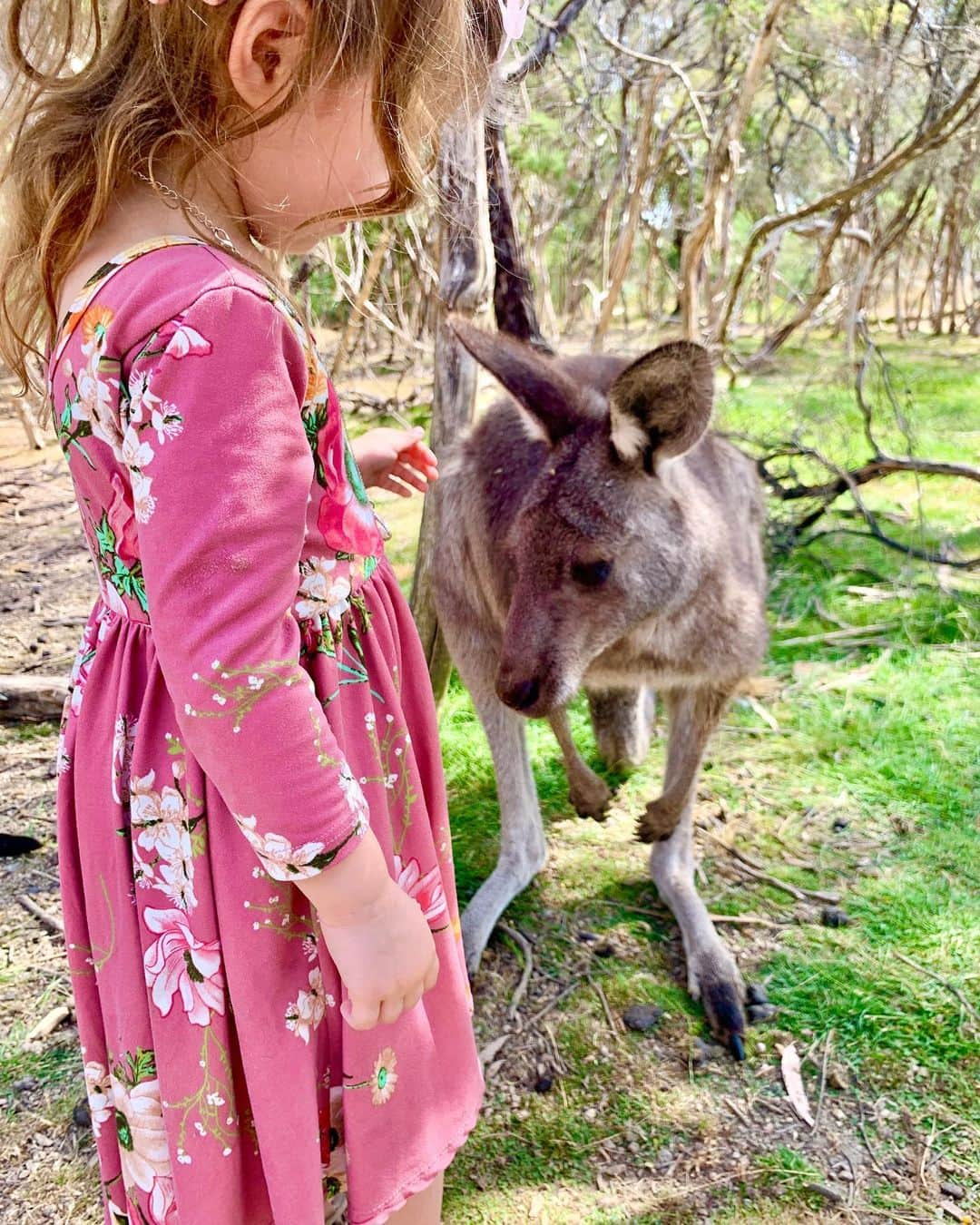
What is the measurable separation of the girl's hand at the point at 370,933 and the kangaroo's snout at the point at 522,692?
801mm

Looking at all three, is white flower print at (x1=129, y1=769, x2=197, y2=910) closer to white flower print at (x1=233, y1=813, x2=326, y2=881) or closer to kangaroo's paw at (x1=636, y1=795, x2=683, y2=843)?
white flower print at (x1=233, y1=813, x2=326, y2=881)

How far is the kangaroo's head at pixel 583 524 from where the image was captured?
161cm

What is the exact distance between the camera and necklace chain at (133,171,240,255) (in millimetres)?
787

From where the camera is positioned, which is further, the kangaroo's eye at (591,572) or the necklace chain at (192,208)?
the kangaroo's eye at (591,572)

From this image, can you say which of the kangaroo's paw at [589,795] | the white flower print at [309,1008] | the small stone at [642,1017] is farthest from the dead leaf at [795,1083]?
the white flower print at [309,1008]

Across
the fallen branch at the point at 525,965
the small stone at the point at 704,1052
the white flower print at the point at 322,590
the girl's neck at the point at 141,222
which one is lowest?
the small stone at the point at 704,1052

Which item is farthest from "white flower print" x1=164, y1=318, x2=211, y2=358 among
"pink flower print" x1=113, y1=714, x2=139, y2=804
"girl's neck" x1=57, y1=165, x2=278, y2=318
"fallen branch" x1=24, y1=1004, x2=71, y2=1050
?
"fallen branch" x1=24, y1=1004, x2=71, y2=1050

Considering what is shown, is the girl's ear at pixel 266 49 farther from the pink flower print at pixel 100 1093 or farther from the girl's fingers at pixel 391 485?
the pink flower print at pixel 100 1093

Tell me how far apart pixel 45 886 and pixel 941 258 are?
910 centimetres

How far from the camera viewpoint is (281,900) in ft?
2.79

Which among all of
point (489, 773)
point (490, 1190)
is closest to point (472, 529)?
point (489, 773)

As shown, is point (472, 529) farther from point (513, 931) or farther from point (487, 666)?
point (513, 931)

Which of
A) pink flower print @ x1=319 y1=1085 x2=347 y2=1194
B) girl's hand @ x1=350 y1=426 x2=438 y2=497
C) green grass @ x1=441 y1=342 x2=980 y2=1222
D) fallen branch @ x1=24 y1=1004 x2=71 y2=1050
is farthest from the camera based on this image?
fallen branch @ x1=24 y1=1004 x2=71 y2=1050

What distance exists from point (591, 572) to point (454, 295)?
700 mm
